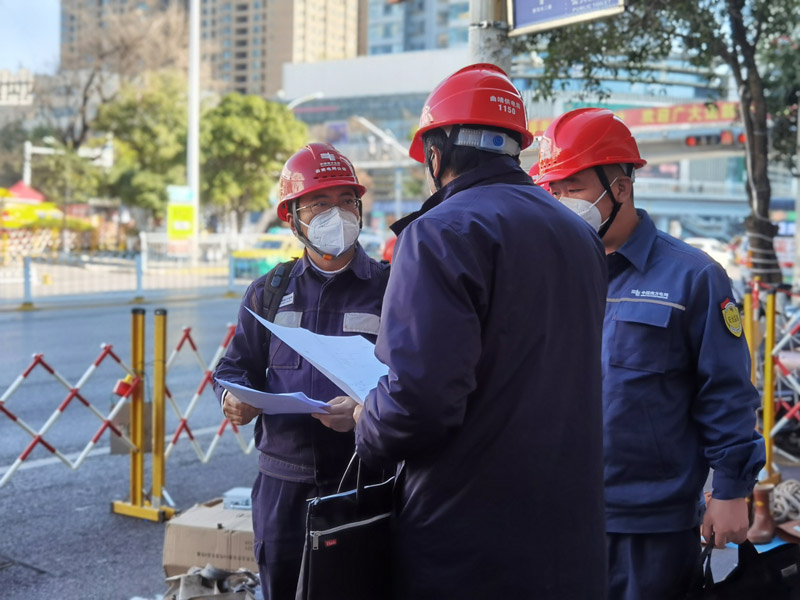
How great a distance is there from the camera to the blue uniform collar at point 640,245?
8.80ft

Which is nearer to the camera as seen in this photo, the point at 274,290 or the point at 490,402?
the point at 490,402

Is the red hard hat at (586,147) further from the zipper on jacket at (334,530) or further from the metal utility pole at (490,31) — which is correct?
the metal utility pole at (490,31)

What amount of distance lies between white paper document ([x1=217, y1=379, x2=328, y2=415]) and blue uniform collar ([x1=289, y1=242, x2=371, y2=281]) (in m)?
0.64

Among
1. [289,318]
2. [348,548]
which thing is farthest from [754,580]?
[289,318]

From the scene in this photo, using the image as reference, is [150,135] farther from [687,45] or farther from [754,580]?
[754,580]

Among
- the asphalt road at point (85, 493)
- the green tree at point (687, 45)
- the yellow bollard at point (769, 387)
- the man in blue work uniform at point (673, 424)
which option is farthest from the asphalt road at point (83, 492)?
the green tree at point (687, 45)

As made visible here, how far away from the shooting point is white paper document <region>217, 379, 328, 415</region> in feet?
8.10

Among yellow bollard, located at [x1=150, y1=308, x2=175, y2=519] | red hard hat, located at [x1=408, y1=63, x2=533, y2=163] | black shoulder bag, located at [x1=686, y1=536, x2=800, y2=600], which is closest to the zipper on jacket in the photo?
red hard hat, located at [x1=408, y1=63, x2=533, y2=163]

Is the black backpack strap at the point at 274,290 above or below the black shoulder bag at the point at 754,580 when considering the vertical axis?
above

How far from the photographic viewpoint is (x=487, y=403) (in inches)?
72.1

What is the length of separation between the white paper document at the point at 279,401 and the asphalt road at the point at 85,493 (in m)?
2.24

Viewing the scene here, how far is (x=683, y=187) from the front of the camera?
3337 inches

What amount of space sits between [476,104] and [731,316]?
105 cm

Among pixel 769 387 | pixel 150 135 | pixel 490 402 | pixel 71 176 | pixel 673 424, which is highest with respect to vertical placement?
pixel 150 135
